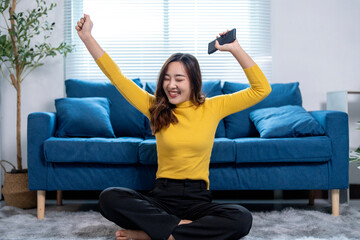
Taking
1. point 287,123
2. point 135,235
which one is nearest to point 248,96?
point 135,235

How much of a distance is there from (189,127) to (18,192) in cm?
159

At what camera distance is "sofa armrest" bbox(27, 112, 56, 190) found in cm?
238

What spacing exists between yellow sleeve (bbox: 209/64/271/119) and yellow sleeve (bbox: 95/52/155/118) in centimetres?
32

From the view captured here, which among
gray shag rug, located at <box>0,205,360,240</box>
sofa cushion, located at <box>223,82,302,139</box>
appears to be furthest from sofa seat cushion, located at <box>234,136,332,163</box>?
sofa cushion, located at <box>223,82,302,139</box>

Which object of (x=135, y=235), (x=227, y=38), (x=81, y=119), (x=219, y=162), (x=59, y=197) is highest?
(x=227, y=38)

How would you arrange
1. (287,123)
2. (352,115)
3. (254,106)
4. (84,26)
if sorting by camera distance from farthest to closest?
(352,115), (254,106), (287,123), (84,26)

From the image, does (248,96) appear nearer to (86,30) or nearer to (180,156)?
(180,156)

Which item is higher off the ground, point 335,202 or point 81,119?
point 81,119

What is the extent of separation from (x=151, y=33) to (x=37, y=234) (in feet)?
6.64

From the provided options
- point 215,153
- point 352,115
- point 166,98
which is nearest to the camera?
point 166,98

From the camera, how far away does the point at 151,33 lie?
3.41 meters

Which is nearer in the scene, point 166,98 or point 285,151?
point 166,98

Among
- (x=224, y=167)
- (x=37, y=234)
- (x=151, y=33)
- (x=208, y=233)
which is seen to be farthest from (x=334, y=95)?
(x=37, y=234)

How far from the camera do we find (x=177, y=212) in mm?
1734
